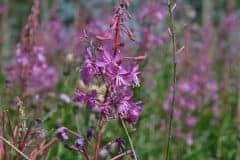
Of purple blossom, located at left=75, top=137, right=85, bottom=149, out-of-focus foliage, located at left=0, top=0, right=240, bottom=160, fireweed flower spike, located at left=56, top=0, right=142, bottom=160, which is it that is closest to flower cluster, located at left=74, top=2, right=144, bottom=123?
fireweed flower spike, located at left=56, top=0, right=142, bottom=160

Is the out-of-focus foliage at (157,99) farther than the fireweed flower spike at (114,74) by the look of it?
Yes

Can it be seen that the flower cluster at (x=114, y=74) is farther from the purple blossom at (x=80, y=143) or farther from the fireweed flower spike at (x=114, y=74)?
the purple blossom at (x=80, y=143)

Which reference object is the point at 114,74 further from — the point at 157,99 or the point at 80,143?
the point at 157,99

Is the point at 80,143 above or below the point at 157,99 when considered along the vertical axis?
above

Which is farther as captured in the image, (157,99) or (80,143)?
(157,99)

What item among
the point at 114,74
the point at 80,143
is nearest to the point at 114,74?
the point at 114,74

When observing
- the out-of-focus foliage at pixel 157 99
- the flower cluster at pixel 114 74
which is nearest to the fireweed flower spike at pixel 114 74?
the flower cluster at pixel 114 74

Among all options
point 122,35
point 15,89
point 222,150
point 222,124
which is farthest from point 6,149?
point 222,124

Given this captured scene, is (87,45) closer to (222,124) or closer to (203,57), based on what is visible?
(222,124)
